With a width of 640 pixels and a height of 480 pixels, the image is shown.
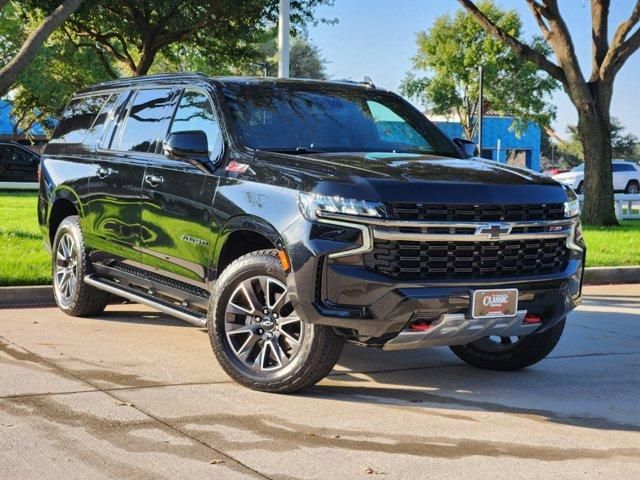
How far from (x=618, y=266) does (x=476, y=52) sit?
36.9 m

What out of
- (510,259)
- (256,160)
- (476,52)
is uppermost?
(476,52)

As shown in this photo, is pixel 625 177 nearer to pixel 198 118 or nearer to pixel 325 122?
pixel 325 122

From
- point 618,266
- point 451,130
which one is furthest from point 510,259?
point 451,130

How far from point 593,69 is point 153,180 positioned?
14737 mm

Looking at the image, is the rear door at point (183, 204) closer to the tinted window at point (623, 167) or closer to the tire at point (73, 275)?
the tire at point (73, 275)

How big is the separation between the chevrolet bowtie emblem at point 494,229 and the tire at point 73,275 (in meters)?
3.79

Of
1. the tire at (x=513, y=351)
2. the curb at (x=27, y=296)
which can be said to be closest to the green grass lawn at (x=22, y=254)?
the curb at (x=27, y=296)

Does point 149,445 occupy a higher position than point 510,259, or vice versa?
point 510,259

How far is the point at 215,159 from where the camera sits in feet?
21.8

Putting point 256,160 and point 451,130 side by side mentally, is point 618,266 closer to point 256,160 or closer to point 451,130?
point 256,160

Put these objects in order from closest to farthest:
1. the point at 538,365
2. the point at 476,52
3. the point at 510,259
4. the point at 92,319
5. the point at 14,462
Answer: the point at 14,462
the point at 510,259
the point at 538,365
the point at 92,319
the point at 476,52

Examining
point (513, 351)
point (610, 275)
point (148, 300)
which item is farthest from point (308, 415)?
point (610, 275)

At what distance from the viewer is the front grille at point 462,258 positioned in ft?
18.4

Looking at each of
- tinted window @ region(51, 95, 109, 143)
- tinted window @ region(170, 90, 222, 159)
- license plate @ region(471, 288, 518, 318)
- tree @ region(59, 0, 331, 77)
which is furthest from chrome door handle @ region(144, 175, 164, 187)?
tree @ region(59, 0, 331, 77)
